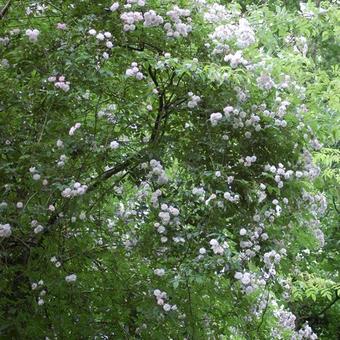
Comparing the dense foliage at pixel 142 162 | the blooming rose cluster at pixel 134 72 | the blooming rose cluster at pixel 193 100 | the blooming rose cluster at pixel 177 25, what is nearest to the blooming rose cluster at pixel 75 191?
the dense foliage at pixel 142 162

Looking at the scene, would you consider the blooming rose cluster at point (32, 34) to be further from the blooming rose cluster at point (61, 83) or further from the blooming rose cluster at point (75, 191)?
the blooming rose cluster at point (75, 191)

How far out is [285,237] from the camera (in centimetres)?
340

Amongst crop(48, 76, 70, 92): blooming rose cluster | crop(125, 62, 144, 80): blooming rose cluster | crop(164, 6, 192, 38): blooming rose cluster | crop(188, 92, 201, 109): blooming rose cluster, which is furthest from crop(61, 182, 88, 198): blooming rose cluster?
crop(164, 6, 192, 38): blooming rose cluster

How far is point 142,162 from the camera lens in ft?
10.3

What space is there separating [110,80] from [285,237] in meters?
1.32

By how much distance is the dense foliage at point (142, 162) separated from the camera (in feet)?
9.84

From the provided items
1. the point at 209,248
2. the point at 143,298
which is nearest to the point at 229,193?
the point at 209,248

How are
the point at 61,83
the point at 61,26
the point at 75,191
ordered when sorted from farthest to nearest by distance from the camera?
the point at 61,26 < the point at 61,83 < the point at 75,191

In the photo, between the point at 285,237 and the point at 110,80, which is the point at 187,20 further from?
the point at 285,237

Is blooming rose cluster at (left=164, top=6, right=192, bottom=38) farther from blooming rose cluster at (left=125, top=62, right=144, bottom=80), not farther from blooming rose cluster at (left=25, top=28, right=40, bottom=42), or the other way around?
blooming rose cluster at (left=25, top=28, right=40, bottom=42)

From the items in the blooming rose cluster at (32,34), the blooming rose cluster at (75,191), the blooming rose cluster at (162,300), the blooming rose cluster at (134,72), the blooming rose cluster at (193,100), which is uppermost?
the blooming rose cluster at (32,34)

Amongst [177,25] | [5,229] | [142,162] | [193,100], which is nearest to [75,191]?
[5,229]

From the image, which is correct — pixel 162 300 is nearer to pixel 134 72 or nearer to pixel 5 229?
pixel 5 229

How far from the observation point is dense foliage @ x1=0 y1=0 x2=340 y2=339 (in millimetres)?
3000
